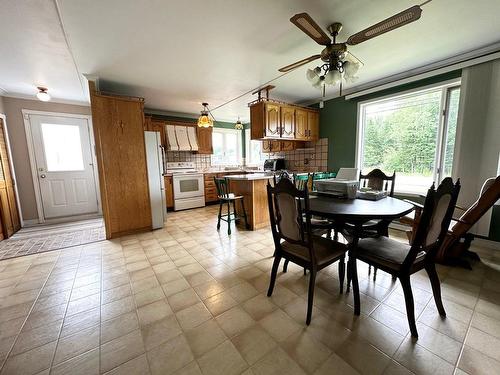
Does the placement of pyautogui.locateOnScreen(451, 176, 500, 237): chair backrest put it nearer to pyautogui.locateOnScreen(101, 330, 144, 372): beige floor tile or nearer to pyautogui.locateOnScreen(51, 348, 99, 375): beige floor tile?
pyautogui.locateOnScreen(101, 330, 144, 372): beige floor tile

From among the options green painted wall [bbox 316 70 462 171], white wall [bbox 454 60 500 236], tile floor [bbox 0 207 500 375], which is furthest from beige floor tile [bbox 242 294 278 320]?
green painted wall [bbox 316 70 462 171]

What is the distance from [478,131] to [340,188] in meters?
2.18

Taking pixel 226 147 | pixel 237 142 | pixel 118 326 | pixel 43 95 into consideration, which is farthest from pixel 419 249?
pixel 237 142

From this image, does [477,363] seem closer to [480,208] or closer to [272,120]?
[480,208]

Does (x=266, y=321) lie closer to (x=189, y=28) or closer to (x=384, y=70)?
(x=189, y=28)

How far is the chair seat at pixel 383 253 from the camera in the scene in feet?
4.75

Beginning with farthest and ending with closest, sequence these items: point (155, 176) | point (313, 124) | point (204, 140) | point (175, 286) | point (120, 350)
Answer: point (204, 140) < point (313, 124) < point (155, 176) < point (175, 286) < point (120, 350)

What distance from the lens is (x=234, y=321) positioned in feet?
4.98

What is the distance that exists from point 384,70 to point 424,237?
2.83 metres

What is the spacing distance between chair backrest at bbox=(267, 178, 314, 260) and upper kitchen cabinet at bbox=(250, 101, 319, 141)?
2421 mm

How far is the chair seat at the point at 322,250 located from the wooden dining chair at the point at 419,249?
104 millimetres

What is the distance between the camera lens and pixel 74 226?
3.91m

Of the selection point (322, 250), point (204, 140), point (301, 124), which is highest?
point (301, 124)

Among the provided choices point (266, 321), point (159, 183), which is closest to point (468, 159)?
point (266, 321)
